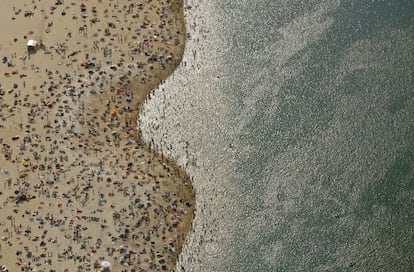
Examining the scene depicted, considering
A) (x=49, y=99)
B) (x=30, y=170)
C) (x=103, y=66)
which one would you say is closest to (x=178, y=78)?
(x=103, y=66)

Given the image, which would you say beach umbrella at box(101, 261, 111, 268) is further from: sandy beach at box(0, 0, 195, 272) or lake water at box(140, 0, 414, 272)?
lake water at box(140, 0, 414, 272)

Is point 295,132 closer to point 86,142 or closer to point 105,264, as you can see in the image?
point 86,142

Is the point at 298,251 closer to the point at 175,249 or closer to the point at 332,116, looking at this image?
the point at 175,249

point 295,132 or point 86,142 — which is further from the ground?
point 86,142

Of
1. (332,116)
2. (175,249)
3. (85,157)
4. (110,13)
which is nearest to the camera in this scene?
(175,249)

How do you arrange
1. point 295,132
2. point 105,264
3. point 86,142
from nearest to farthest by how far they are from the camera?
point 105,264 < point 86,142 < point 295,132

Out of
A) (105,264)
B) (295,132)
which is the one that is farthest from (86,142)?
(295,132)
